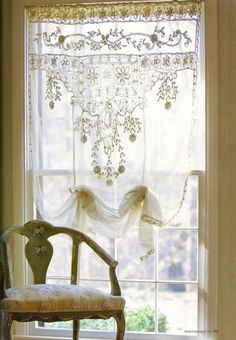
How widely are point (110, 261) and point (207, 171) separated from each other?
0.86m

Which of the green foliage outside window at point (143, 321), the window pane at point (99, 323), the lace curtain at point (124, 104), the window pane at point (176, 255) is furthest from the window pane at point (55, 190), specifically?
the green foliage outside window at point (143, 321)

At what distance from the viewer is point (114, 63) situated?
3.97 meters

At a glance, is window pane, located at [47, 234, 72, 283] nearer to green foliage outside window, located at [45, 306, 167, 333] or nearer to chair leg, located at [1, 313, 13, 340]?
green foliage outside window, located at [45, 306, 167, 333]

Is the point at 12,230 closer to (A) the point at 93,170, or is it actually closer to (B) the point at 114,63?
Answer: (A) the point at 93,170

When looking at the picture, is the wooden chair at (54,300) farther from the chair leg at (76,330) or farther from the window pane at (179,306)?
the window pane at (179,306)

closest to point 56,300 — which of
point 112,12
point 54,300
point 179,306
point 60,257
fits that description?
point 54,300

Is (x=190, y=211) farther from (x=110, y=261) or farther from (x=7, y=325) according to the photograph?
(x=7, y=325)

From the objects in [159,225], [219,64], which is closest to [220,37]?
[219,64]

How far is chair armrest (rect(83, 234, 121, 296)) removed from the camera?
365 centimetres

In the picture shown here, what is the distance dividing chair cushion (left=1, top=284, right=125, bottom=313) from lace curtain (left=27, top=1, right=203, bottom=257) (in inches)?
22.9

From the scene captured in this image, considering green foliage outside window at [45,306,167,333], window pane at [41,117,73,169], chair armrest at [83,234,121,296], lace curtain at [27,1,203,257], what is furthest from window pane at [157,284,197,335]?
window pane at [41,117,73,169]

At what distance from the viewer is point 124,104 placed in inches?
156

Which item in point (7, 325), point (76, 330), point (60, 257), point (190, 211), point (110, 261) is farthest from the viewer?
point (60, 257)

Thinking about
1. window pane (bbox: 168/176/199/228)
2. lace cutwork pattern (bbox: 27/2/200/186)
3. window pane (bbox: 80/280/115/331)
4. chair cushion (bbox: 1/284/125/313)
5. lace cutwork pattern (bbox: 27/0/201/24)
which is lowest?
window pane (bbox: 80/280/115/331)
